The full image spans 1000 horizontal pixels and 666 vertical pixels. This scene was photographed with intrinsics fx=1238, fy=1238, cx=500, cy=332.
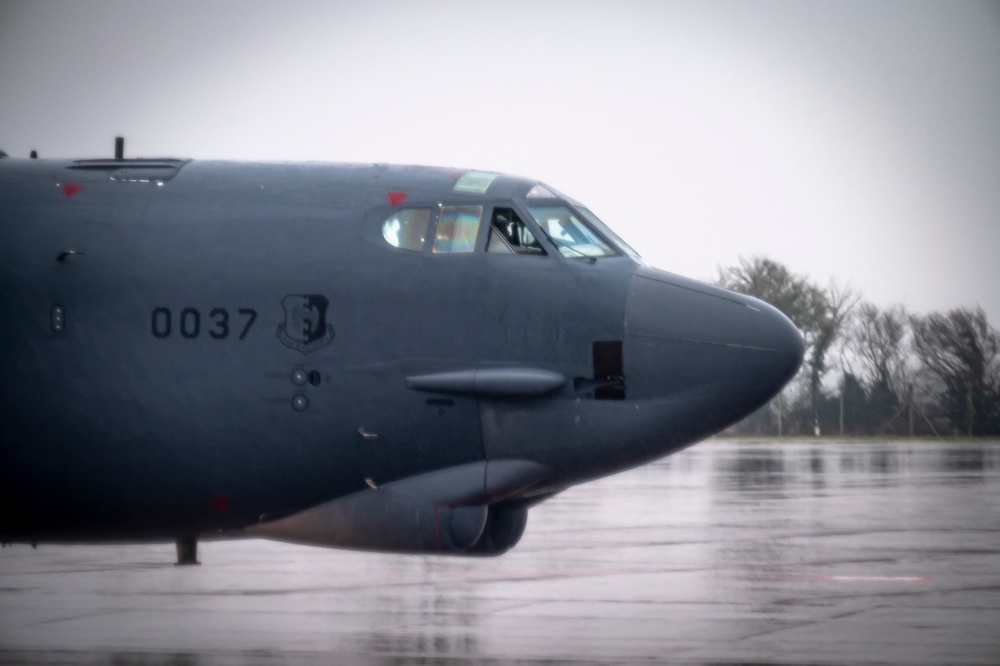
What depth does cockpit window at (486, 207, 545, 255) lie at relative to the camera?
25.0ft

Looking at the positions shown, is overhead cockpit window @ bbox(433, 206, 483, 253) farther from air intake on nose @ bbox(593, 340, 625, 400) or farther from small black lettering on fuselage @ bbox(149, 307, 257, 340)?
small black lettering on fuselage @ bbox(149, 307, 257, 340)

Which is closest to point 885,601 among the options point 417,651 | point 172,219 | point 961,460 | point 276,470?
point 417,651

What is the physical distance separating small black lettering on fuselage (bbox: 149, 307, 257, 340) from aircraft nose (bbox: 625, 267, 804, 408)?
2.33m

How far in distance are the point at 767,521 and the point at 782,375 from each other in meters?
9.82

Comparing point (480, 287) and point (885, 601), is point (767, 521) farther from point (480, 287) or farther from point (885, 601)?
point (480, 287)

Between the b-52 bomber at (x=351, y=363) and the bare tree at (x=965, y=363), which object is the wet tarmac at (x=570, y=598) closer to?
the b-52 bomber at (x=351, y=363)

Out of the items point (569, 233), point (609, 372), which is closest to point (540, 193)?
point (569, 233)

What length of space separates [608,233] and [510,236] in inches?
27.8

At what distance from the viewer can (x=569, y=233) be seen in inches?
307

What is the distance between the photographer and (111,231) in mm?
7809

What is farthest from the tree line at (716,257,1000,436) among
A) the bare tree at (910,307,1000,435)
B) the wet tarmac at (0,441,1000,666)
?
the wet tarmac at (0,441,1000,666)

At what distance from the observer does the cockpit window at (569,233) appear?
7703 mm

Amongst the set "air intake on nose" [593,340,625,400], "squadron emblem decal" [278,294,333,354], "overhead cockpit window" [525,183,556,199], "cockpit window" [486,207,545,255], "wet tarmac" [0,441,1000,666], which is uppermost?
"overhead cockpit window" [525,183,556,199]

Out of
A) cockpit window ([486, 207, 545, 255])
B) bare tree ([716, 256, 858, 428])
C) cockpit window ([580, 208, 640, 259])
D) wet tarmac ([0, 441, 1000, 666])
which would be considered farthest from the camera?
bare tree ([716, 256, 858, 428])
